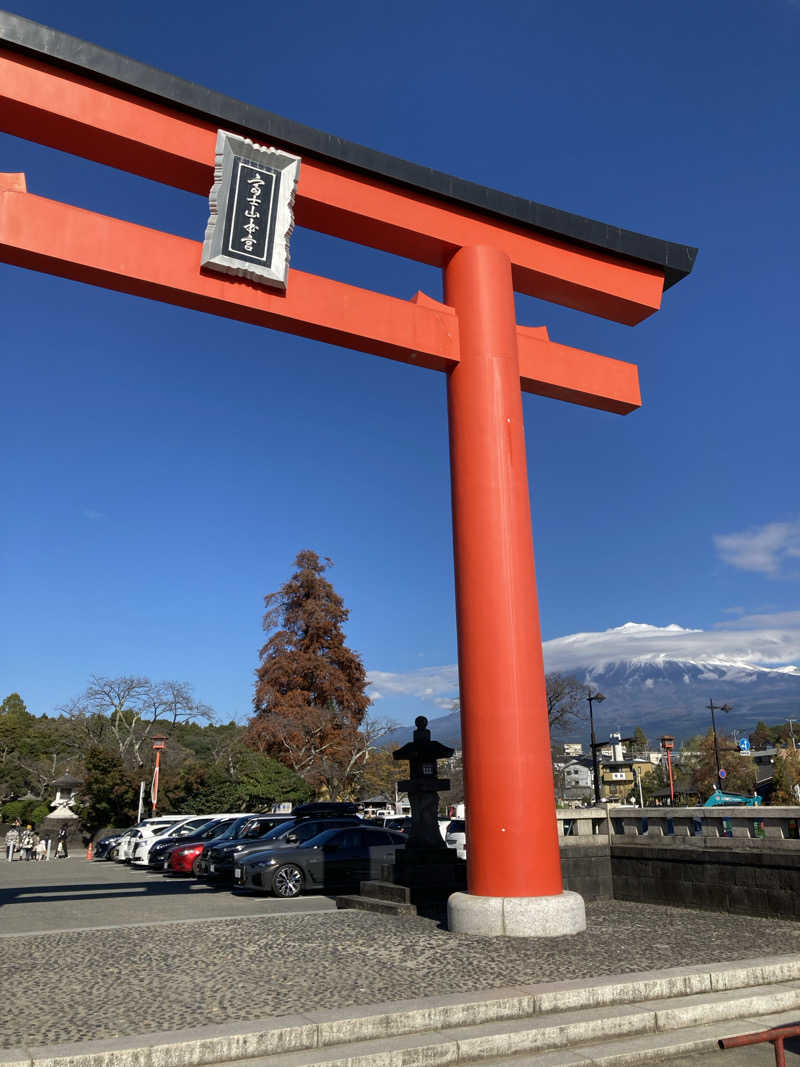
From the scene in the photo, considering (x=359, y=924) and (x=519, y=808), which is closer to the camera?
(x=519, y=808)

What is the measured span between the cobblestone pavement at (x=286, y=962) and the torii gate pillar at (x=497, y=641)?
1.65 ft

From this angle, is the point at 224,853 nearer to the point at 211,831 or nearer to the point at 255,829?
the point at 255,829

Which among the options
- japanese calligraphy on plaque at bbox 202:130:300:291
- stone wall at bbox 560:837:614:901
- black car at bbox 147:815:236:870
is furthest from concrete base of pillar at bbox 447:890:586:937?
black car at bbox 147:815:236:870

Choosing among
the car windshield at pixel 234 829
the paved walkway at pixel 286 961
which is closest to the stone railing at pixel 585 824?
the paved walkway at pixel 286 961

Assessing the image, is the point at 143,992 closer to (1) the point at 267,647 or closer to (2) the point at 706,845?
(2) the point at 706,845

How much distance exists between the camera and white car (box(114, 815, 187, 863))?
23922 mm

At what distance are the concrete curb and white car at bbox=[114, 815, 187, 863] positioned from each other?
20683 millimetres

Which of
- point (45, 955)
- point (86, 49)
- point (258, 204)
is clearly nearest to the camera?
point (45, 955)

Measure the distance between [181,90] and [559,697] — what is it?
1463 inches

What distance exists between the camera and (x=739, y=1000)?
17.9 ft

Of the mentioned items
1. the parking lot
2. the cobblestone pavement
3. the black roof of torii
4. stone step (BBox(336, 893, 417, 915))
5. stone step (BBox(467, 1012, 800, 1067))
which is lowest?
stone step (BBox(467, 1012, 800, 1067))

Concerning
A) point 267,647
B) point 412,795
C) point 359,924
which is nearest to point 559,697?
point 267,647

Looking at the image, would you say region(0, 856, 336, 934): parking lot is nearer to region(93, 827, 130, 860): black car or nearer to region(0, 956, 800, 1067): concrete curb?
region(0, 956, 800, 1067): concrete curb

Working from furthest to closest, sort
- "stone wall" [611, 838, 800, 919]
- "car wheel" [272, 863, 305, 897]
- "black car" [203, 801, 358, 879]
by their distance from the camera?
"black car" [203, 801, 358, 879] → "car wheel" [272, 863, 305, 897] → "stone wall" [611, 838, 800, 919]
